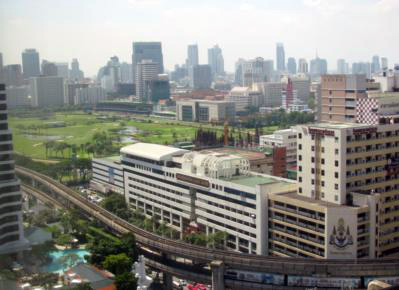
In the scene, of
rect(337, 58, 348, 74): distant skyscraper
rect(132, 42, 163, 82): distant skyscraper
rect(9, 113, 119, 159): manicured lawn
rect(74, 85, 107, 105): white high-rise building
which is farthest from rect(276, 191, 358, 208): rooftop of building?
rect(337, 58, 348, 74): distant skyscraper

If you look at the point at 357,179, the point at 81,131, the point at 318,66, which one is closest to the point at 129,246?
the point at 357,179

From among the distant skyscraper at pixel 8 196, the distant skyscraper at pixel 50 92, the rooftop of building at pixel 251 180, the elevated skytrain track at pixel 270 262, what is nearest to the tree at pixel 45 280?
the distant skyscraper at pixel 8 196

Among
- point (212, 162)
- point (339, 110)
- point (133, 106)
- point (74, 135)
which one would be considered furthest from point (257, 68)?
point (212, 162)

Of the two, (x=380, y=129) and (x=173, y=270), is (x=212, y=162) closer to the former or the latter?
(x=173, y=270)

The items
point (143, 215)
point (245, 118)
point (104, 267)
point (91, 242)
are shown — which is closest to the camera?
point (104, 267)

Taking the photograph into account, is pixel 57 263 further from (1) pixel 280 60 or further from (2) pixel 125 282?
(1) pixel 280 60

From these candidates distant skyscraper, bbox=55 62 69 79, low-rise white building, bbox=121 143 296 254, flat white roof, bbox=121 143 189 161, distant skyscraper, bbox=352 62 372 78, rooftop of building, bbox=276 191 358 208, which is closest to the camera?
rooftop of building, bbox=276 191 358 208

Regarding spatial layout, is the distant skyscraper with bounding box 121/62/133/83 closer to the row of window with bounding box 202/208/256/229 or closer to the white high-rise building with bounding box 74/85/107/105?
the white high-rise building with bounding box 74/85/107/105
